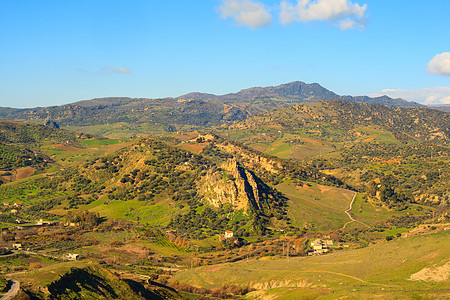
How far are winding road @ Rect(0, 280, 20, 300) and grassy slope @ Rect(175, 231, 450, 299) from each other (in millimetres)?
34838

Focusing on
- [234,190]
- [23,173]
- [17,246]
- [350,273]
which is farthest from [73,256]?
[23,173]

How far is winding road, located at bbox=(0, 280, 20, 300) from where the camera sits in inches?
1706

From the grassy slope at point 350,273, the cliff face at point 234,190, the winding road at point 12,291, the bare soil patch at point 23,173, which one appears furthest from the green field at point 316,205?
the bare soil patch at point 23,173

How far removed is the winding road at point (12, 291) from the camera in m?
43.3

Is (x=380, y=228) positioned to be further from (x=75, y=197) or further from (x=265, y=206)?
(x=75, y=197)

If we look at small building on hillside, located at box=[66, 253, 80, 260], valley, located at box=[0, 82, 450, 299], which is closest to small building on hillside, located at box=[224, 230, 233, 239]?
valley, located at box=[0, 82, 450, 299]

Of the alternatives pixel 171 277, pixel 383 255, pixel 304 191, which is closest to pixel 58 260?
pixel 171 277

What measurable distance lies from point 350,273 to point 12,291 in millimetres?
49518

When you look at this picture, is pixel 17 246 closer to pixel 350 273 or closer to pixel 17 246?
pixel 17 246

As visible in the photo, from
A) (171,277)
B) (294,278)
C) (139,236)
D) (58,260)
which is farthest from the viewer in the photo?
(139,236)

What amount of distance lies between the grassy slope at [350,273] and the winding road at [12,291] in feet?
114

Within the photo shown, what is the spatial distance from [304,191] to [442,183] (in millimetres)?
56642

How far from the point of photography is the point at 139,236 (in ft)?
364

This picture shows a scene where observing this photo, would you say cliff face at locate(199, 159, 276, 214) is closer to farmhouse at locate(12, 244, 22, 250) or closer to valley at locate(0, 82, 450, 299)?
valley at locate(0, 82, 450, 299)
